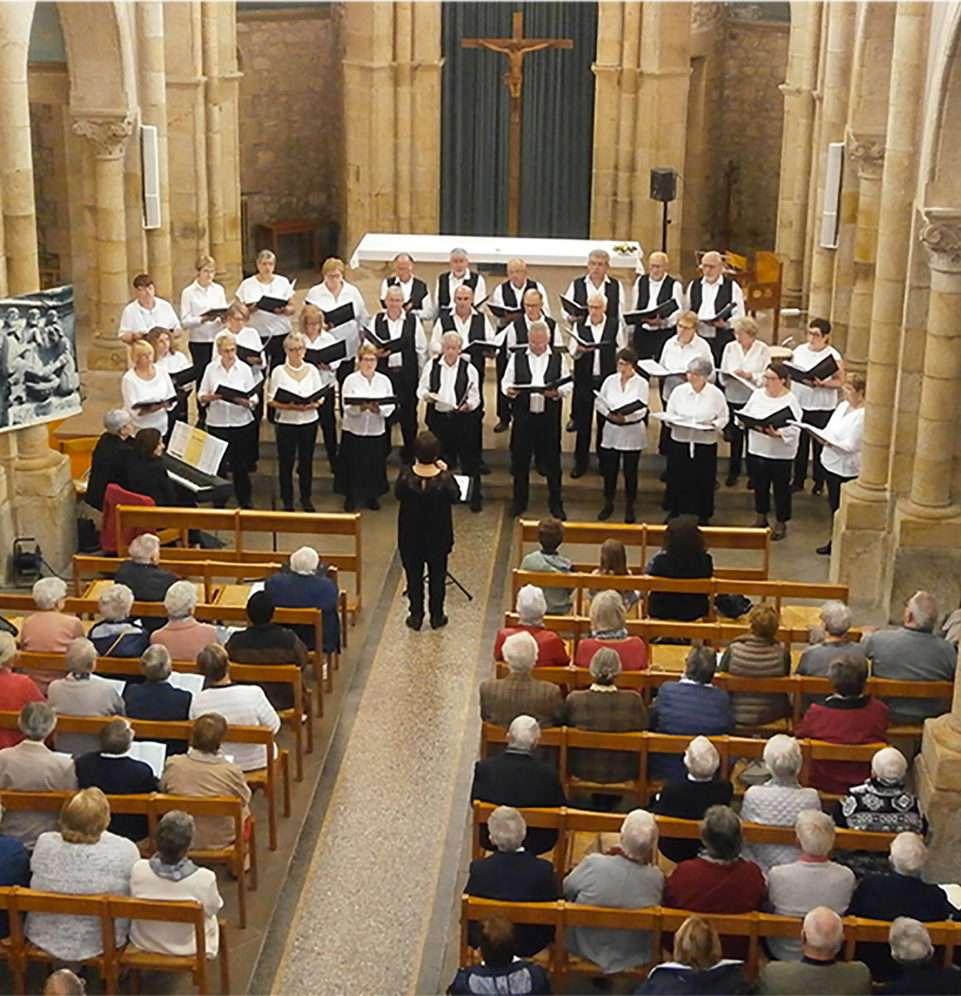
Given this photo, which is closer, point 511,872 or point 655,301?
point 511,872

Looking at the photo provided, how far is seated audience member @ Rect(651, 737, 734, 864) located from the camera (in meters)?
8.11

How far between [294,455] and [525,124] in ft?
25.8

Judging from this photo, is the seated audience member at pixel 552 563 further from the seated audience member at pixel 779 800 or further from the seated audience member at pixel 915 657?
the seated audience member at pixel 779 800

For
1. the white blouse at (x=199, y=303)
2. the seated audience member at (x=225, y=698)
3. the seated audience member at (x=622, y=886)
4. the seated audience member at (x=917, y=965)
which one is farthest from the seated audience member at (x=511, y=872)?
the white blouse at (x=199, y=303)

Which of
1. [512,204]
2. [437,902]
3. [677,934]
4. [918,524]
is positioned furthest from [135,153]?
[677,934]

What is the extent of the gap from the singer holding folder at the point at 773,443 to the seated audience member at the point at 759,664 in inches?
145

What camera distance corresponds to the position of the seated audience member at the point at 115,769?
8.24m

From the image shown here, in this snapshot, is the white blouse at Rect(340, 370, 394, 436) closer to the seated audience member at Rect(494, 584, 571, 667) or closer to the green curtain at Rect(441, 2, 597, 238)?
the seated audience member at Rect(494, 584, 571, 667)

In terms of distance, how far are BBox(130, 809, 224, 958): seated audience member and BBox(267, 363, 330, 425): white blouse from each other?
240 inches

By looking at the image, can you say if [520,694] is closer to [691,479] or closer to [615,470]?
[691,479]

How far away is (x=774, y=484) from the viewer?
44.7 ft

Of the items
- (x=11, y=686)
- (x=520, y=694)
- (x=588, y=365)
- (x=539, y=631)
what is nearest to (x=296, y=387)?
(x=588, y=365)

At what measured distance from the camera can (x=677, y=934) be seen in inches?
272

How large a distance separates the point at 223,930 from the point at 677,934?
2005 mm
